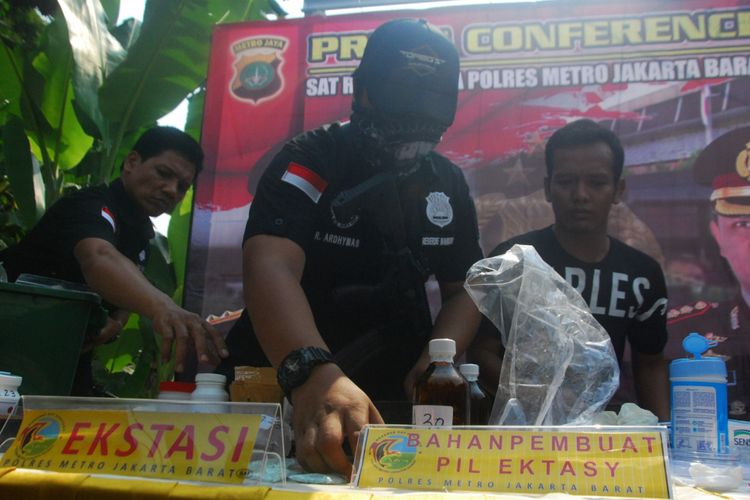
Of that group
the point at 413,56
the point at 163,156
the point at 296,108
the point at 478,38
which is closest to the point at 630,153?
the point at 478,38

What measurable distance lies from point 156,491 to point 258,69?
2.07m

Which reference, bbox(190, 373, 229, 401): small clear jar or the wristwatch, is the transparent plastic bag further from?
bbox(190, 373, 229, 401): small clear jar

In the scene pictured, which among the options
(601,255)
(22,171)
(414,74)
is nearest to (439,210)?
(414,74)

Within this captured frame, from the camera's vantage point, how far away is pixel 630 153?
7.23 feet

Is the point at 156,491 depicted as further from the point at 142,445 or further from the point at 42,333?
the point at 42,333

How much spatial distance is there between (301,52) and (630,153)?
4.31ft

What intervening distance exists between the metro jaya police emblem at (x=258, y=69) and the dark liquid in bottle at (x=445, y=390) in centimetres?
176

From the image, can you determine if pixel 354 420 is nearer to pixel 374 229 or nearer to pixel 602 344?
pixel 602 344

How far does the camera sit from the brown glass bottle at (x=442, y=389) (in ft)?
A: 3.20

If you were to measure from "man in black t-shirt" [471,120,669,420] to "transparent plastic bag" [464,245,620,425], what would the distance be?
0.68 m

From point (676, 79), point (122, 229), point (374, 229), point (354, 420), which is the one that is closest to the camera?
point (354, 420)

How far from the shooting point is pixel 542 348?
111 centimetres

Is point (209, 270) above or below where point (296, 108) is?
below

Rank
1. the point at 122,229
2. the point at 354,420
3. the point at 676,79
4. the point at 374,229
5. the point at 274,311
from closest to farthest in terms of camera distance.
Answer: the point at 354,420
the point at 274,311
the point at 374,229
the point at 122,229
the point at 676,79
